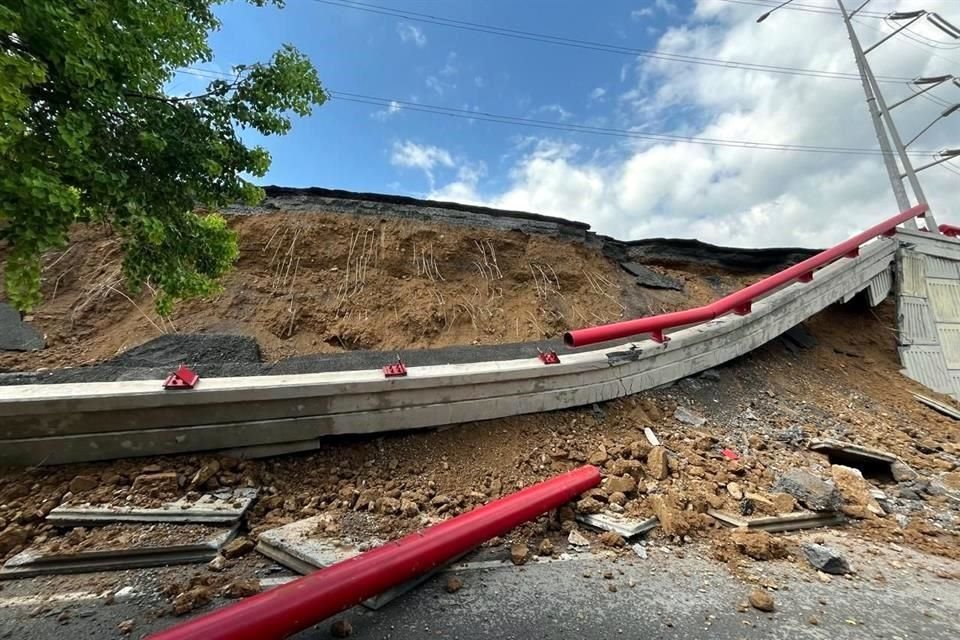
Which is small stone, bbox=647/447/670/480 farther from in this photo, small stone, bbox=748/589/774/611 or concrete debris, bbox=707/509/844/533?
small stone, bbox=748/589/774/611

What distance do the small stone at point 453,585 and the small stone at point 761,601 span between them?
5.13ft

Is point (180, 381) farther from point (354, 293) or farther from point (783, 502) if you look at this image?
point (783, 502)

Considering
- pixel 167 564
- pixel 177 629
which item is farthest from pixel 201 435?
pixel 177 629

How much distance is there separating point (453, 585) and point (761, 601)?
1.63 meters

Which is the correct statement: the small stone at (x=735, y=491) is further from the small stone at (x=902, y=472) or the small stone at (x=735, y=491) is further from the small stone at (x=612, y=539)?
the small stone at (x=902, y=472)

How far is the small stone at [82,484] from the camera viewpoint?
8.30 ft

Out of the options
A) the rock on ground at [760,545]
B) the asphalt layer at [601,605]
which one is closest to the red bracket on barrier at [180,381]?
the asphalt layer at [601,605]

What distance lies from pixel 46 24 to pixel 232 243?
1.65 m

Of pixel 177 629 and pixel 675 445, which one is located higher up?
pixel 675 445

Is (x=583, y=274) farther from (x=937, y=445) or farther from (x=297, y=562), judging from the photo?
(x=297, y=562)

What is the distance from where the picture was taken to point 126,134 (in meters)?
2.39

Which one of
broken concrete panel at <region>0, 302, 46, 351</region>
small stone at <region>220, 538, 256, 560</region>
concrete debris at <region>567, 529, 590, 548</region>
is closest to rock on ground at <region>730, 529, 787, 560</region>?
concrete debris at <region>567, 529, 590, 548</region>

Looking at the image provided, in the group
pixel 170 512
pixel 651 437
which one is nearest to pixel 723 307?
pixel 651 437

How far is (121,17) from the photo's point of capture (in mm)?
2203
